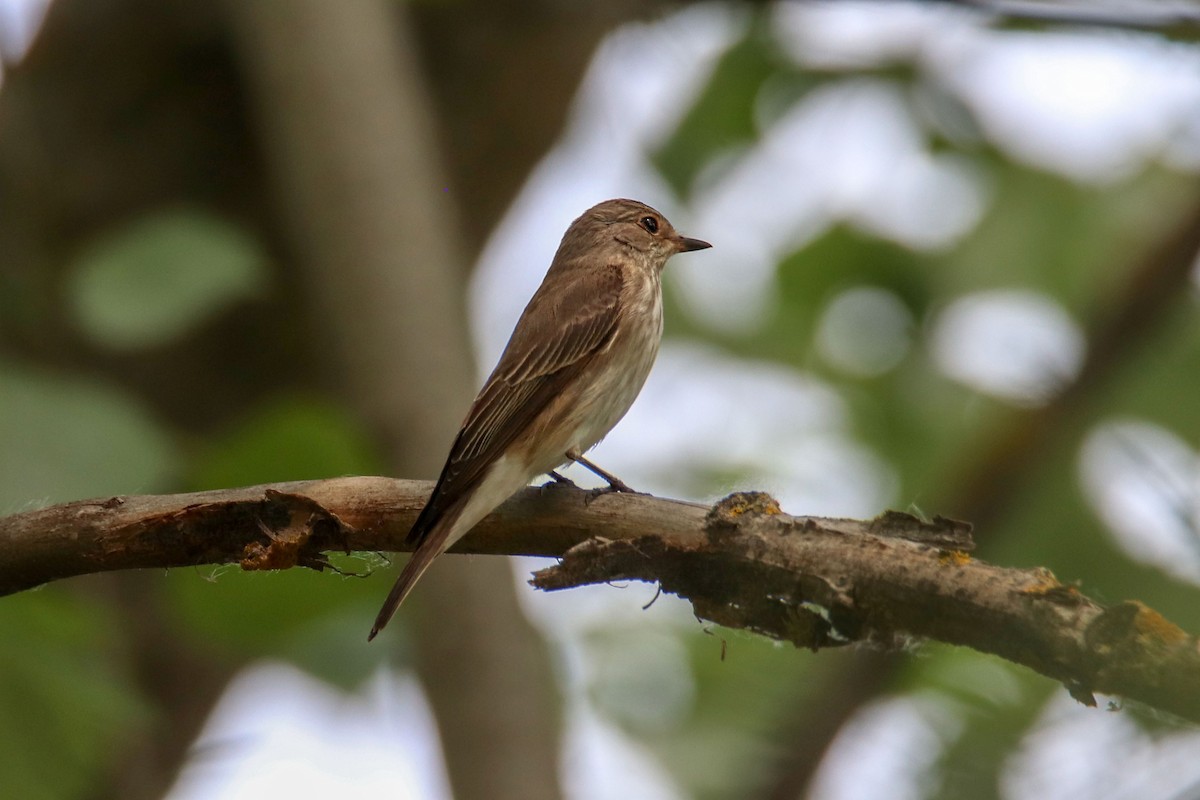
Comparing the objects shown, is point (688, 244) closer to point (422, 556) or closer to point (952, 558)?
point (422, 556)

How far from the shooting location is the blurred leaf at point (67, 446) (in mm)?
5000

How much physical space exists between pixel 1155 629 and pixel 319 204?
530 centimetres

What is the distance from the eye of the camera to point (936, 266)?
8.09 meters

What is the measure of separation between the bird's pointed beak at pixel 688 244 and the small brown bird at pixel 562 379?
0.62ft

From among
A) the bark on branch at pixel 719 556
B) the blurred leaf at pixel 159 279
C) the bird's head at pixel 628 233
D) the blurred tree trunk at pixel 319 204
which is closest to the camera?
the bark on branch at pixel 719 556

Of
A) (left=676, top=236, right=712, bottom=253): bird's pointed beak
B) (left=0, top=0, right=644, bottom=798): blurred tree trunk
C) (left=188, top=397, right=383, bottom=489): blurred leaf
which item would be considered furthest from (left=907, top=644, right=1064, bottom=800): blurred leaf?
(left=188, top=397, right=383, bottom=489): blurred leaf

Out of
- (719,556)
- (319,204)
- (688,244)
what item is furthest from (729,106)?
(719,556)

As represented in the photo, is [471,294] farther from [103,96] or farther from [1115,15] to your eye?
[1115,15]

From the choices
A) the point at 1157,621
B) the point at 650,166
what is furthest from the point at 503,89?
the point at 1157,621

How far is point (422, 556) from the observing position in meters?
3.58

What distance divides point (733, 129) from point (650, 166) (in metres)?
0.55

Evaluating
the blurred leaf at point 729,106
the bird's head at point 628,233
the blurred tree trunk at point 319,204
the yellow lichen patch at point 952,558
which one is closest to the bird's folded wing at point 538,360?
the bird's head at point 628,233

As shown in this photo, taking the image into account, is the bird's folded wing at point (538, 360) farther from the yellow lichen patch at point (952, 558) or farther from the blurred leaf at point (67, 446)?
the yellow lichen patch at point (952, 558)

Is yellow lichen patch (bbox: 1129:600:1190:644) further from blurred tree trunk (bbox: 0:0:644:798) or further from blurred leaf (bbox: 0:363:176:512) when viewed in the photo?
blurred tree trunk (bbox: 0:0:644:798)
